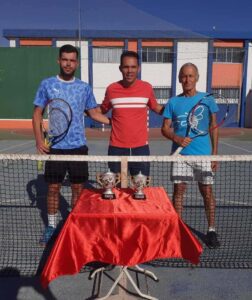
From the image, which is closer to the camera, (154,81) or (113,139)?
(113,139)

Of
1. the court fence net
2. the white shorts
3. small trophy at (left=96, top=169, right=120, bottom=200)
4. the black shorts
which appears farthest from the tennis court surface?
small trophy at (left=96, top=169, right=120, bottom=200)

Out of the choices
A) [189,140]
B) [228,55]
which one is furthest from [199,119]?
[228,55]

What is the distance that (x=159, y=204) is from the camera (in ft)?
8.44

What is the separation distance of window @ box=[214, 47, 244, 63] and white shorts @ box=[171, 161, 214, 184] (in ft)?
84.9

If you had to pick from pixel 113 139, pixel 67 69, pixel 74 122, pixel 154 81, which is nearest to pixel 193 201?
pixel 113 139

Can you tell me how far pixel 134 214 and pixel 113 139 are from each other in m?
1.44

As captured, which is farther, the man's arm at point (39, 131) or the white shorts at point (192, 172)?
the white shorts at point (192, 172)

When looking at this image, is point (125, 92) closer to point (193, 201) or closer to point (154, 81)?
point (193, 201)

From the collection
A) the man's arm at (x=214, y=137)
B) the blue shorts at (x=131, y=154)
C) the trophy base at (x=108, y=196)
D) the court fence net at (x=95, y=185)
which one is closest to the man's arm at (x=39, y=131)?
the court fence net at (x=95, y=185)

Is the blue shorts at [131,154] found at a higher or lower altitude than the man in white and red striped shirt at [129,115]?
lower

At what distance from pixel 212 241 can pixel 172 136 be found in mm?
1317

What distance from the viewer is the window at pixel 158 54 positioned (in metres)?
27.2

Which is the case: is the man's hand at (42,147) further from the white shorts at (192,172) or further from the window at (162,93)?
the window at (162,93)

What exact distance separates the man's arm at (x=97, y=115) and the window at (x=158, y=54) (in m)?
24.5
